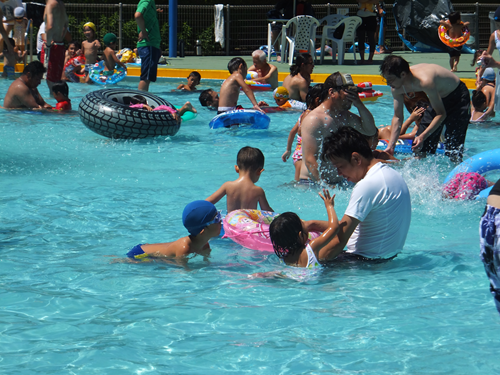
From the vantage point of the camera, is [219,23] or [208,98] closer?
[208,98]

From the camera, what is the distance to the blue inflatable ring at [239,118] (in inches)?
399

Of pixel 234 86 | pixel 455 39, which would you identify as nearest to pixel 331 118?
pixel 234 86

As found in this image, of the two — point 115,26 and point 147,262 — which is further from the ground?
point 115,26

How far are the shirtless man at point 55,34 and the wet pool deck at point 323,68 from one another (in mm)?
5113

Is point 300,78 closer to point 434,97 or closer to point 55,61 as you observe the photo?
point 55,61

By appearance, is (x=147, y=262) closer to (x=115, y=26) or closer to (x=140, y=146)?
(x=140, y=146)

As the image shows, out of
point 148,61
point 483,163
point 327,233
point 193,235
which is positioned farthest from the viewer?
point 148,61

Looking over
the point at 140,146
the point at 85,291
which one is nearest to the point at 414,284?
the point at 85,291

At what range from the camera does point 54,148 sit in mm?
9281

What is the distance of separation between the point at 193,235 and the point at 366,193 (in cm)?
142

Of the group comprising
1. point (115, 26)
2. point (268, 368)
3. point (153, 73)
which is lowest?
point (268, 368)

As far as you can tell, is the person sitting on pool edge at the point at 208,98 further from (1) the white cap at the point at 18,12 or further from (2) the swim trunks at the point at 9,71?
(1) the white cap at the point at 18,12

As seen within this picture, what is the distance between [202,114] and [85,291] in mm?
8367

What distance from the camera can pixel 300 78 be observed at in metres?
11.6
